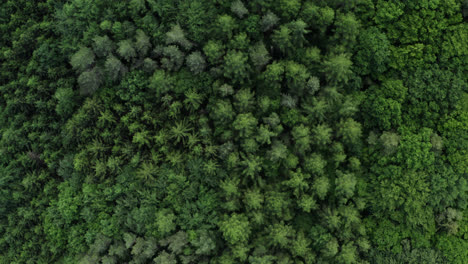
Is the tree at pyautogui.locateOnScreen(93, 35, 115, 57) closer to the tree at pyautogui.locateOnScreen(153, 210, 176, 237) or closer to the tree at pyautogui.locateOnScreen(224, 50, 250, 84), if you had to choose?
the tree at pyautogui.locateOnScreen(224, 50, 250, 84)

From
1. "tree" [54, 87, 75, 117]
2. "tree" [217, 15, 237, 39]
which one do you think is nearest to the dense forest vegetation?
"tree" [217, 15, 237, 39]

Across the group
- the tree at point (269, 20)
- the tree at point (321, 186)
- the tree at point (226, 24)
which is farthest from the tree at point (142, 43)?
the tree at point (321, 186)

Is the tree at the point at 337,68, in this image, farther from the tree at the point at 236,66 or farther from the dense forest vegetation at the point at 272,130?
the tree at the point at 236,66

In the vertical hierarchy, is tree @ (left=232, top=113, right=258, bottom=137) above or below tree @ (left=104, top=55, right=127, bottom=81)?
below

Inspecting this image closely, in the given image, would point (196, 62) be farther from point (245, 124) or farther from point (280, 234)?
point (280, 234)

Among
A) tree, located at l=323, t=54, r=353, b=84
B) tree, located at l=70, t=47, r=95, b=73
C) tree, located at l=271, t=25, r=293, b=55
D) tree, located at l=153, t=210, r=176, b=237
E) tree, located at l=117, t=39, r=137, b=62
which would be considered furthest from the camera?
tree, located at l=70, t=47, r=95, b=73

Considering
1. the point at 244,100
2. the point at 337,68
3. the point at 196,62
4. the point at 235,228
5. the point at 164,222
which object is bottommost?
the point at 164,222

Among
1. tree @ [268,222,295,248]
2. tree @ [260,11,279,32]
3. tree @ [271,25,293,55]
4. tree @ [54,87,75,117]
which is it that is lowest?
tree @ [268,222,295,248]

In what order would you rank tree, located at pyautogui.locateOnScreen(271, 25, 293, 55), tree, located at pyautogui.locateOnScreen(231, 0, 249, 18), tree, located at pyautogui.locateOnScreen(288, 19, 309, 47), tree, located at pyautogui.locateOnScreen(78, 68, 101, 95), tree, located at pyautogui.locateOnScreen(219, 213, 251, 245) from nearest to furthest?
tree, located at pyautogui.locateOnScreen(288, 19, 309, 47)
tree, located at pyautogui.locateOnScreen(271, 25, 293, 55)
tree, located at pyautogui.locateOnScreen(231, 0, 249, 18)
tree, located at pyautogui.locateOnScreen(219, 213, 251, 245)
tree, located at pyautogui.locateOnScreen(78, 68, 101, 95)

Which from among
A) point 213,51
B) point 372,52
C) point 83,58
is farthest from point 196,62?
point 372,52
